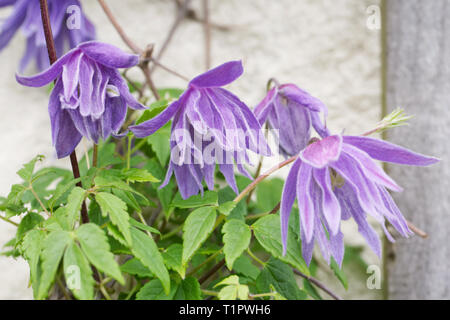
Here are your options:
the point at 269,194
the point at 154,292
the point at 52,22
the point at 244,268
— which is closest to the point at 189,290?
the point at 154,292

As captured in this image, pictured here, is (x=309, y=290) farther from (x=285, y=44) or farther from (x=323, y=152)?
(x=285, y=44)

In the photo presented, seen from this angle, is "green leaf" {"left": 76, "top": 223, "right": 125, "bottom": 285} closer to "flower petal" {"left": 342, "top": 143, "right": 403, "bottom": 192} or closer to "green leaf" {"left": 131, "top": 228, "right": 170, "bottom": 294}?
"green leaf" {"left": 131, "top": 228, "right": 170, "bottom": 294}

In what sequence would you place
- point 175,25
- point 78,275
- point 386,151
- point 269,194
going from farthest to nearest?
point 175,25, point 269,194, point 386,151, point 78,275

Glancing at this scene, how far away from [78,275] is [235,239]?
174 mm

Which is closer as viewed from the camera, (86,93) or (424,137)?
(86,93)

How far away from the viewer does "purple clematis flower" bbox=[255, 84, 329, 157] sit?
678 millimetres

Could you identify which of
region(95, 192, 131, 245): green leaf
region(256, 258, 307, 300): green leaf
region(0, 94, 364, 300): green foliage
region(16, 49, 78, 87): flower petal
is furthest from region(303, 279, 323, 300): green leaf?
region(16, 49, 78, 87): flower petal

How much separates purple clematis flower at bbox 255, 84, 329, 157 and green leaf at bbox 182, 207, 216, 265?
0.70ft

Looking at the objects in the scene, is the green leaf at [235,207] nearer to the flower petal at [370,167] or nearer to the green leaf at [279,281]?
the green leaf at [279,281]

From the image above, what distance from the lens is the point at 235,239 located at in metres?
0.51

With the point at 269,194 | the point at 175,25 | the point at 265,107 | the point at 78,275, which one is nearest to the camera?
the point at 78,275

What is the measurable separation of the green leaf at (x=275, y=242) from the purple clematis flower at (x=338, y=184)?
A: 1cm

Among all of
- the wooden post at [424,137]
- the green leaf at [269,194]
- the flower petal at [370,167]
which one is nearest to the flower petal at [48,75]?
the flower petal at [370,167]
